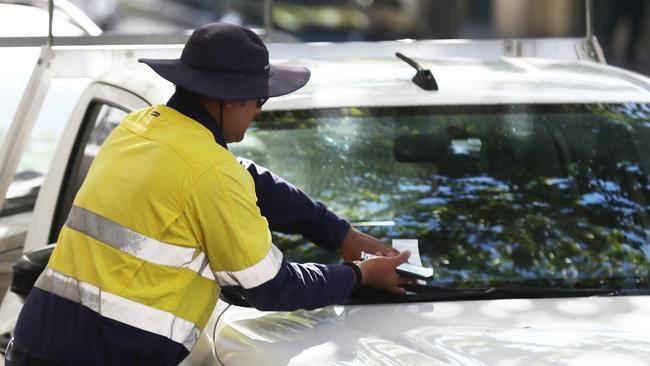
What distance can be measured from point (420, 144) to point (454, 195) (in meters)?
0.22

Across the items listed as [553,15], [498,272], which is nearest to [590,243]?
[498,272]

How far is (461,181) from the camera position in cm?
463

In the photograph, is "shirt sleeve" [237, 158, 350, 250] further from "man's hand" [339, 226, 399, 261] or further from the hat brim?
the hat brim

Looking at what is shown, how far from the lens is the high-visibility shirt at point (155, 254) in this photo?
343 cm

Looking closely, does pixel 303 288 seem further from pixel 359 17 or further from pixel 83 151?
pixel 359 17

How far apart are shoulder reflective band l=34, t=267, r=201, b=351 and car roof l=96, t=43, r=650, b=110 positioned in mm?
1078

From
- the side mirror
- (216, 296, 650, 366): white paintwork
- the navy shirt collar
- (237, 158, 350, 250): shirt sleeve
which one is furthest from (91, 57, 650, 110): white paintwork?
(216, 296, 650, 366): white paintwork

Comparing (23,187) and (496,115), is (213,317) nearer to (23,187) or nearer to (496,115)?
(496,115)

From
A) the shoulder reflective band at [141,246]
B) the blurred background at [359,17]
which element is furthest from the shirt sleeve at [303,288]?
the blurred background at [359,17]

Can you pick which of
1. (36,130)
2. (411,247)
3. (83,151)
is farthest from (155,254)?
(36,130)

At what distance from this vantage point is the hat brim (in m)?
3.50

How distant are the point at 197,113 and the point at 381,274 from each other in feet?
2.15

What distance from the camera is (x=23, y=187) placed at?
629 centimetres

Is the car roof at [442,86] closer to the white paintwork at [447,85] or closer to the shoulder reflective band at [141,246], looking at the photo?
the white paintwork at [447,85]
